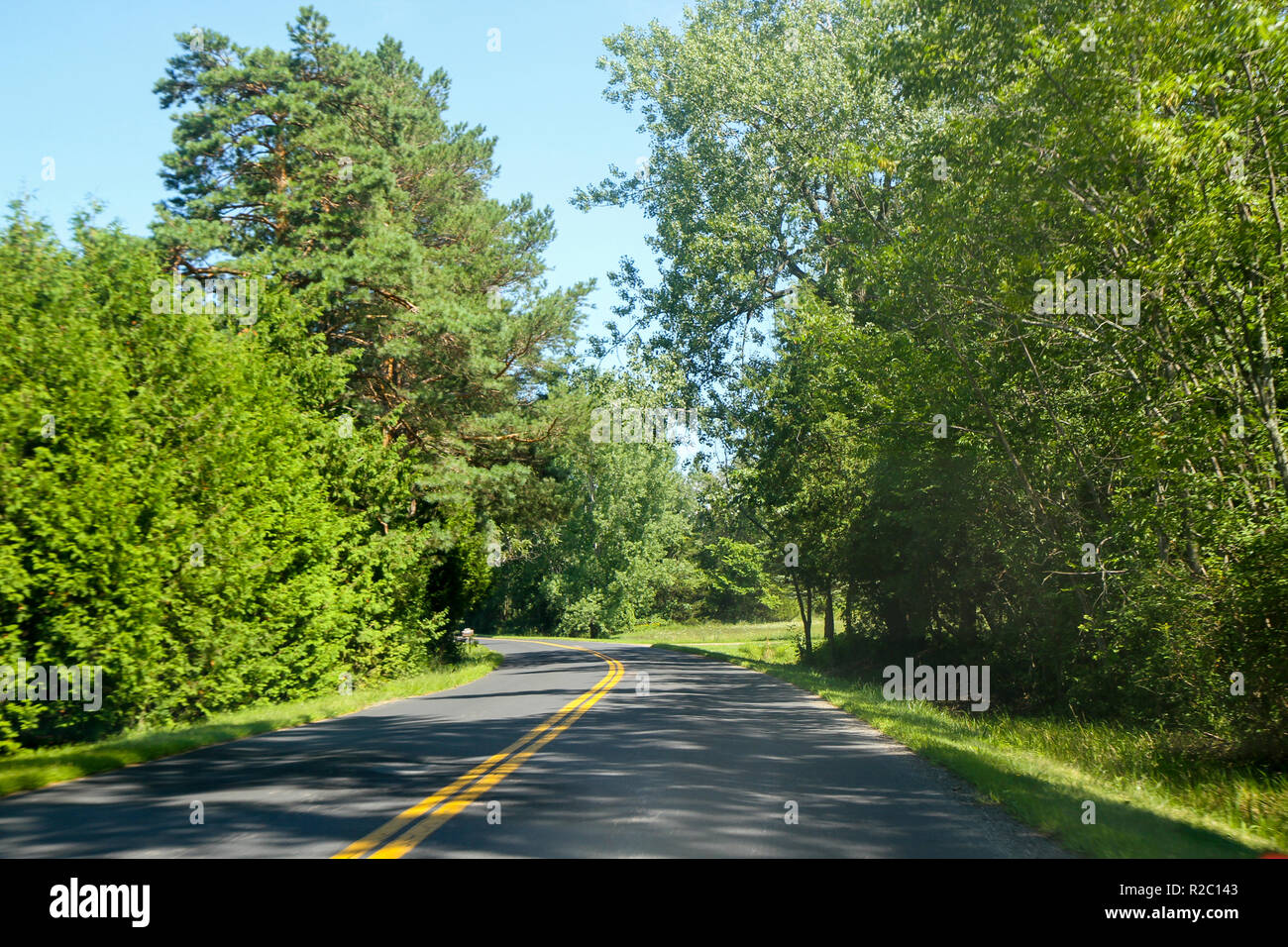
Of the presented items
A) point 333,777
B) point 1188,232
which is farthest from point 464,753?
point 1188,232

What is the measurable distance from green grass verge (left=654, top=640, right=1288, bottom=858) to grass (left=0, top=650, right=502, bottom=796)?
8.80 metres

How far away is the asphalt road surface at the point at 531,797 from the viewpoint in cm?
641
